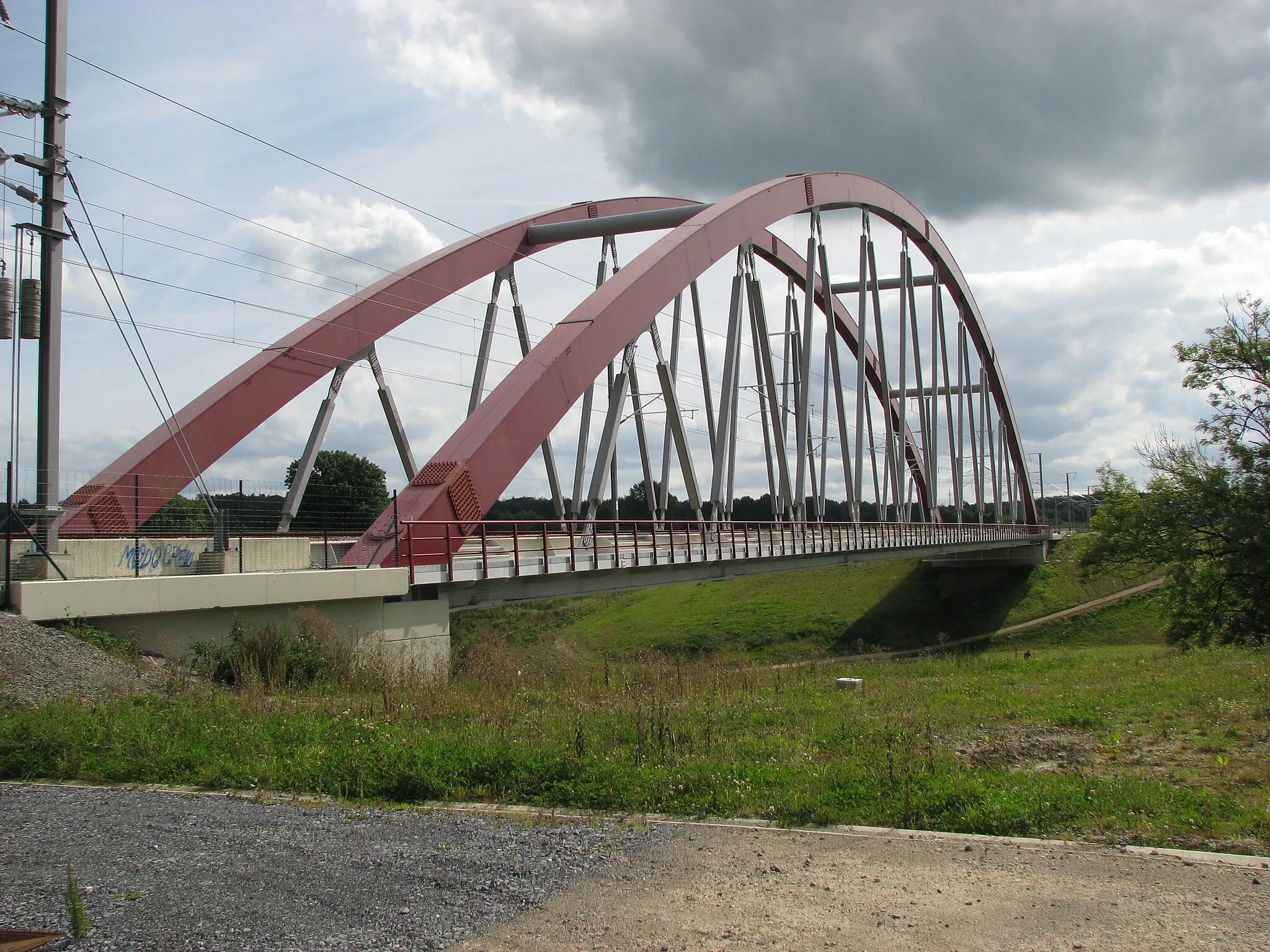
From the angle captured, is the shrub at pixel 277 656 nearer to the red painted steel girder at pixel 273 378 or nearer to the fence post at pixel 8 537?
the fence post at pixel 8 537

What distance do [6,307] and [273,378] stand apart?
33.4 ft

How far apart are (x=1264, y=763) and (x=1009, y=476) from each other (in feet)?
196

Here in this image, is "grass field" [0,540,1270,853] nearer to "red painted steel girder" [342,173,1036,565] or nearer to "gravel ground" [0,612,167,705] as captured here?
"gravel ground" [0,612,167,705]

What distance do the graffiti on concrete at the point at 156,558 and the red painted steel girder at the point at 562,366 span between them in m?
2.48

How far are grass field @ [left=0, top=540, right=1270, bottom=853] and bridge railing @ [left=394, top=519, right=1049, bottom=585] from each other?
8.75 ft

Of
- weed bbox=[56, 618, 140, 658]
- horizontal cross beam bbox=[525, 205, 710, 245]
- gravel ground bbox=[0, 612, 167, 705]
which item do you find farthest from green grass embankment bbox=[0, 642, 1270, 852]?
horizontal cross beam bbox=[525, 205, 710, 245]

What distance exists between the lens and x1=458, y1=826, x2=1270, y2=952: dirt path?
4.69 m

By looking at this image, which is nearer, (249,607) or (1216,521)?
(249,607)

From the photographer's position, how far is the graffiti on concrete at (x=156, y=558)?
50.0 feet

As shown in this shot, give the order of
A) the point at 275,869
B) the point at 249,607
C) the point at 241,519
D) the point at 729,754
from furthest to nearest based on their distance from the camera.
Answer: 1. the point at 241,519
2. the point at 249,607
3. the point at 729,754
4. the point at 275,869

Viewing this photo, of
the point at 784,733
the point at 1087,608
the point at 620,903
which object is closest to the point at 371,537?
the point at 784,733

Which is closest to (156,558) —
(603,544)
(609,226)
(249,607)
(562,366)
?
(249,607)

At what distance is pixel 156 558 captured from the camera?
15.4 m

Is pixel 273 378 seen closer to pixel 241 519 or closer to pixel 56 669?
pixel 241 519
